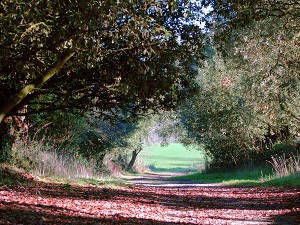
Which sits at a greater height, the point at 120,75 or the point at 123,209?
the point at 120,75

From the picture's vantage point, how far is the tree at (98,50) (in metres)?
7.31

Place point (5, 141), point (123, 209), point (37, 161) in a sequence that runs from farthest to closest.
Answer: point (37, 161) → point (5, 141) → point (123, 209)

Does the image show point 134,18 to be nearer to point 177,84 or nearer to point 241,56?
point 177,84

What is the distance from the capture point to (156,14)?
29.7 ft

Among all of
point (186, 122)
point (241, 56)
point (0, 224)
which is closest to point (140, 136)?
point (186, 122)

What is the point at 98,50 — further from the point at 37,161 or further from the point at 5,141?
the point at 37,161

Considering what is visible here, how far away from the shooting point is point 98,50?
862cm

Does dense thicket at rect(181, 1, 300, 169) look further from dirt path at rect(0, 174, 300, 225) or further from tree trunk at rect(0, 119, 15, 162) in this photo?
tree trunk at rect(0, 119, 15, 162)

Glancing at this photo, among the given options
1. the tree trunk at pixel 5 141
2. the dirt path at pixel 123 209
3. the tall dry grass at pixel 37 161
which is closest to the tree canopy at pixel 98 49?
the dirt path at pixel 123 209

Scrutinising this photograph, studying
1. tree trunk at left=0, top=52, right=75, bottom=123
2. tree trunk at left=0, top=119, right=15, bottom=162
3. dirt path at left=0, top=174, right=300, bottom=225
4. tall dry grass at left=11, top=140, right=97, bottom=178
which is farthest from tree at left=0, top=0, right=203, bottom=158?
tall dry grass at left=11, top=140, right=97, bottom=178

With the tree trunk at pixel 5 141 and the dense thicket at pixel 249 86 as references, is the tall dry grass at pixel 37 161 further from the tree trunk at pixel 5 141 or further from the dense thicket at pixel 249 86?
the dense thicket at pixel 249 86

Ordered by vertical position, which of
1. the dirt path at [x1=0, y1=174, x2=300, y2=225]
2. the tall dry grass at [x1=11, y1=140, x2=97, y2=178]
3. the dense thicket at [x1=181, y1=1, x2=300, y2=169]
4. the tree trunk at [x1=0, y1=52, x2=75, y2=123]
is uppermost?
the dense thicket at [x1=181, y1=1, x2=300, y2=169]

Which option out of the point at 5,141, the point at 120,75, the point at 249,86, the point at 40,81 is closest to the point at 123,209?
the point at 120,75

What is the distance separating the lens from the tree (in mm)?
7309
